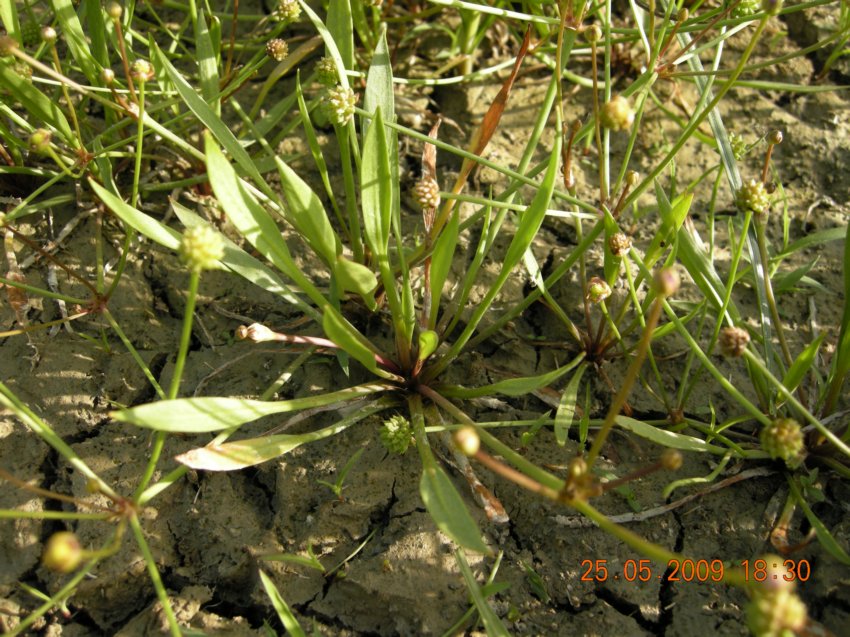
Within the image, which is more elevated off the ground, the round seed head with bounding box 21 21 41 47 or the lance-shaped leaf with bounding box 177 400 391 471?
the round seed head with bounding box 21 21 41 47

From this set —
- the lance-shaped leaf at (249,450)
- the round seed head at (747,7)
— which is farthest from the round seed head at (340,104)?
the round seed head at (747,7)

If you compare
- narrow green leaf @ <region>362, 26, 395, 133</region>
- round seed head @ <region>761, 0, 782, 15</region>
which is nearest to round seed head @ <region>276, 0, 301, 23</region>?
narrow green leaf @ <region>362, 26, 395, 133</region>

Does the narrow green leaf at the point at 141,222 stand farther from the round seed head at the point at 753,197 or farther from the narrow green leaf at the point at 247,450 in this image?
the round seed head at the point at 753,197

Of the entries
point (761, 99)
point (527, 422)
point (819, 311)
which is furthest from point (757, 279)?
point (761, 99)

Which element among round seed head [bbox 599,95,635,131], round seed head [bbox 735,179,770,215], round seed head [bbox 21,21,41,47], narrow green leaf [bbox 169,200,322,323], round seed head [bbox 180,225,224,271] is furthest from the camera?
round seed head [bbox 21,21,41,47]

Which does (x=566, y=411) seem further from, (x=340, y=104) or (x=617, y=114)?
(x=340, y=104)

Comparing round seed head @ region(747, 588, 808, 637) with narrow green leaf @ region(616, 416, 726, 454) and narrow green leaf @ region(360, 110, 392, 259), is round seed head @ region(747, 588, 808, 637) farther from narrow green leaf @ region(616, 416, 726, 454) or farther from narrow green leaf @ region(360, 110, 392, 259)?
narrow green leaf @ region(360, 110, 392, 259)

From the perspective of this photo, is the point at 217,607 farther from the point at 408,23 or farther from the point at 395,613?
the point at 408,23
